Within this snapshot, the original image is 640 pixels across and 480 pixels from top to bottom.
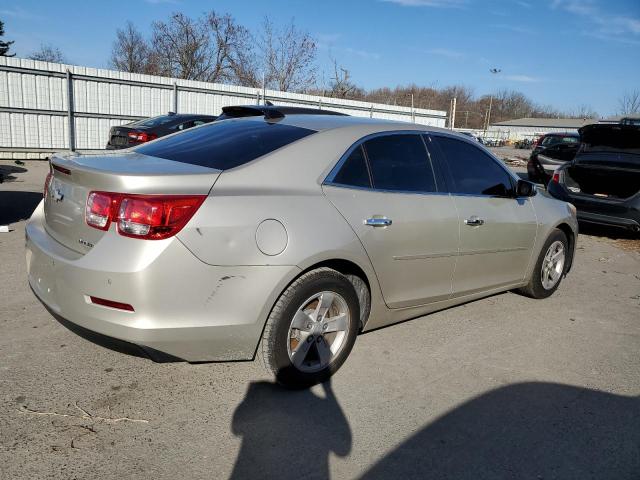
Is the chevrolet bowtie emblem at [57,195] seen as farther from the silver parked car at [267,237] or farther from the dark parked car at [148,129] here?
the dark parked car at [148,129]

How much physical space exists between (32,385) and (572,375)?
3.44 meters

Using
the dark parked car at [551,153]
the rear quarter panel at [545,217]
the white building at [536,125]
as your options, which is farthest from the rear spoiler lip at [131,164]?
the white building at [536,125]

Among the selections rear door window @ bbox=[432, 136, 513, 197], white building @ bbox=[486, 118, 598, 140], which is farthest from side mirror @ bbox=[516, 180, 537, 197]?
white building @ bbox=[486, 118, 598, 140]

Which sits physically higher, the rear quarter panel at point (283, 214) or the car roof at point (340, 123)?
the car roof at point (340, 123)

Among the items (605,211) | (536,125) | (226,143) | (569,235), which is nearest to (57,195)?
(226,143)

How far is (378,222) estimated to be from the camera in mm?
3299

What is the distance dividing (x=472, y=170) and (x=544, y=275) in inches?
63.8

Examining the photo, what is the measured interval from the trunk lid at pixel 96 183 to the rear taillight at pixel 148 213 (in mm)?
37

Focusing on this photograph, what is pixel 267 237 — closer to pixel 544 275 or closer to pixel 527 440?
pixel 527 440

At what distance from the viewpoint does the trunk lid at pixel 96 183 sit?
261 cm

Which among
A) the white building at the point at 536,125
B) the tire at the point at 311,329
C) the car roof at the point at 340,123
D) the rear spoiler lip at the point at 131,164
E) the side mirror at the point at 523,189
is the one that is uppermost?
the white building at the point at 536,125

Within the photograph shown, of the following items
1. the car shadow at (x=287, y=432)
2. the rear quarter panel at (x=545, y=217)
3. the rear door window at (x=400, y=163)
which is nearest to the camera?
the car shadow at (x=287, y=432)

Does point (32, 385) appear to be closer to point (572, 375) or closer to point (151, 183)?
point (151, 183)

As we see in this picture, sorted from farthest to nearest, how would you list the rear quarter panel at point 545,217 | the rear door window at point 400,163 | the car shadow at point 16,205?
the car shadow at point 16,205
the rear quarter panel at point 545,217
the rear door window at point 400,163
